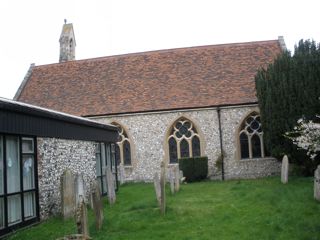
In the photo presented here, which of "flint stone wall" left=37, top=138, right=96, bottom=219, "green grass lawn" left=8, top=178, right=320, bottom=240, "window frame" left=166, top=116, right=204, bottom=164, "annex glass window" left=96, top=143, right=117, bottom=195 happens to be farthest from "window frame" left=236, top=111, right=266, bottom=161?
"flint stone wall" left=37, top=138, right=96, bottom=219

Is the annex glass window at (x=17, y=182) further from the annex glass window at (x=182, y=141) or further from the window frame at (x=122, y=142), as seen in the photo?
the annex glass window at (x=182, y=141)

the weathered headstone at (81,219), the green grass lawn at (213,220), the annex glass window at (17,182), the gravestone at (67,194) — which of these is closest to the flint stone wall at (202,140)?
the green grass lawn at (213,220)

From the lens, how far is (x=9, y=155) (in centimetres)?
1058

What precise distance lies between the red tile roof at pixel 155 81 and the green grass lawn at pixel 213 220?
1028cm

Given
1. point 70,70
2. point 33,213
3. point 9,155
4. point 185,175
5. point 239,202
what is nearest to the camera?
point 9,155

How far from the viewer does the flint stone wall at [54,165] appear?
40.3 ft

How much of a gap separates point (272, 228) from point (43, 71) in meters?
23.9

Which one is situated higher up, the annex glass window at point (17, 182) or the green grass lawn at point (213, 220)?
the annex glass window at point (17, 182)

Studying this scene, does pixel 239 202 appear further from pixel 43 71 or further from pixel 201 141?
pixel 43 71

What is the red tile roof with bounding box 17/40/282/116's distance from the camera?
2450cm

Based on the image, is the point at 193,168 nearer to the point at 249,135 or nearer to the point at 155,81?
the point at 249,135

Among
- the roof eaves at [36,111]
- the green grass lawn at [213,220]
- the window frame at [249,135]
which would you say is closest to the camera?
the green grass lawn at [213,220]

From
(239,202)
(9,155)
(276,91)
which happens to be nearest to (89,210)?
(9,155)

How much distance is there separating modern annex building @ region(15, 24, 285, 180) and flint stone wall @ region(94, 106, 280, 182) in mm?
52
